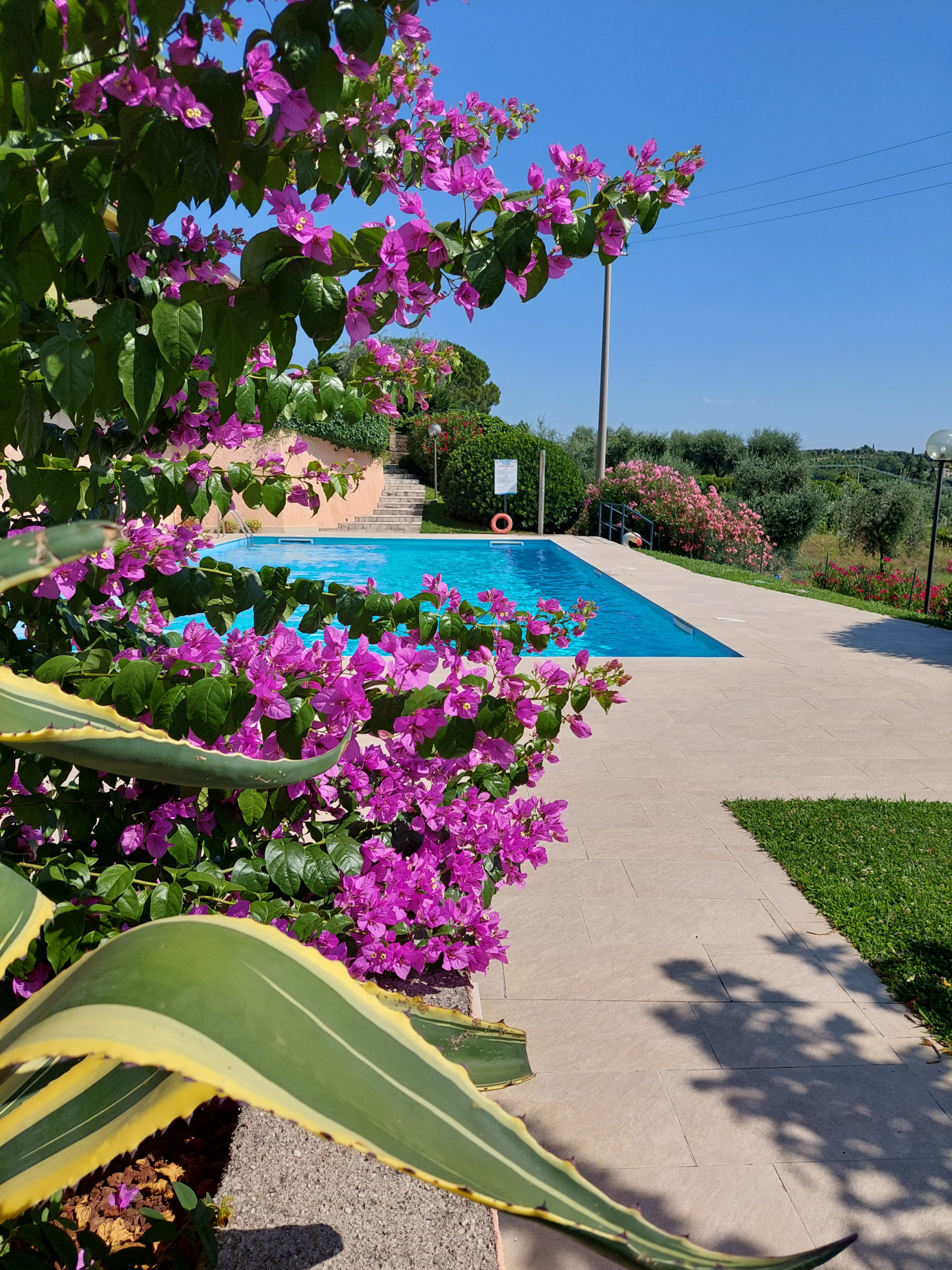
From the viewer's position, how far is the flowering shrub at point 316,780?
1.60m

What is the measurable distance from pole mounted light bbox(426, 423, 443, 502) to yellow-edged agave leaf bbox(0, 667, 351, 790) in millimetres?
23314

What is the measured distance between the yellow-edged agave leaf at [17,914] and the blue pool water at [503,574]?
27.6ft

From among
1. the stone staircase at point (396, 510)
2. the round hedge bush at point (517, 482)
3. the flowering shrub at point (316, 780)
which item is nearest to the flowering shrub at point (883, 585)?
the round hedge bush at point (517, 482)

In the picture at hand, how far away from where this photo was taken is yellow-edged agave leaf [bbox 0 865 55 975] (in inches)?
33.1

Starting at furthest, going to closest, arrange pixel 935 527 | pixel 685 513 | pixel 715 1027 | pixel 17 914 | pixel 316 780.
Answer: pixel 685 513 → pixel 935 527 → pixel 715 1027 → pixel 316 780 → pixel 17 914

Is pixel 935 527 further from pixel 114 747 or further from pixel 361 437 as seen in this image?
pixel 361 437

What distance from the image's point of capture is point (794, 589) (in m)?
13.9

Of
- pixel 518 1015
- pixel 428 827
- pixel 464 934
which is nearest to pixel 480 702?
pixel 428 827

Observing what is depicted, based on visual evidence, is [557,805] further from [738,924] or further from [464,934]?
[738,924]

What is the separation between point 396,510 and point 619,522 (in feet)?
21.6

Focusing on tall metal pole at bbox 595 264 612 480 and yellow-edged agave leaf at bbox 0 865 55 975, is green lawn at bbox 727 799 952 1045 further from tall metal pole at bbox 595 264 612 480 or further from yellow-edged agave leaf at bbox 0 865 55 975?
tall metal pole at bbox 595 264 612 480

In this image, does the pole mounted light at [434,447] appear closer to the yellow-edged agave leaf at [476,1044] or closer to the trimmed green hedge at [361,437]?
the trimmed green hedge at [361,437]

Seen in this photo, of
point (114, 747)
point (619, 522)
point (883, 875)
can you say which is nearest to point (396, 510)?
point (619, 522)

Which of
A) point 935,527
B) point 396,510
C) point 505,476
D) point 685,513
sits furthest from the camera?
point 396,510
